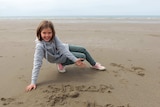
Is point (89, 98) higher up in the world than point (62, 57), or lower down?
lower down

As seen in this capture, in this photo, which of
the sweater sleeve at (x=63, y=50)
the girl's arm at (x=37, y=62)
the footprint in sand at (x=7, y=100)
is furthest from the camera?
the sweater sleeve at (x=63, y=50)

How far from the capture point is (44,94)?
3.17m

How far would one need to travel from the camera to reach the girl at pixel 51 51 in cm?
360

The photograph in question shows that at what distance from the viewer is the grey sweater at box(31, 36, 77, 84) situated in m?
3.66

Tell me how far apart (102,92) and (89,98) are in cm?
28

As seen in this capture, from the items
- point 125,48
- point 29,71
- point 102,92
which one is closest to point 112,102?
point 102,92

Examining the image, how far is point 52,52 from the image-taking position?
3859 millimetres

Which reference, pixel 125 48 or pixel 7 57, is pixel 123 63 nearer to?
→ pixel 125 48

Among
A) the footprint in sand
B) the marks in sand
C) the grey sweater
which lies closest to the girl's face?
the grey sweater

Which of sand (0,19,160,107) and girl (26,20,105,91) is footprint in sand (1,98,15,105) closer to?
sand (0,19,160,107)

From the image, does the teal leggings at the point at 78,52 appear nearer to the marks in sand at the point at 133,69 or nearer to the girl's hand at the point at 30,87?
the marks in sand at the point at 133,69

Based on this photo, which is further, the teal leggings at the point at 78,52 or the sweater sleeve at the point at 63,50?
the teal leggings at the point at 78,52

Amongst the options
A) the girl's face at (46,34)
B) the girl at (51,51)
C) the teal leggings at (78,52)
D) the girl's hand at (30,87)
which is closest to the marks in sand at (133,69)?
the teal leggings at (78,52)

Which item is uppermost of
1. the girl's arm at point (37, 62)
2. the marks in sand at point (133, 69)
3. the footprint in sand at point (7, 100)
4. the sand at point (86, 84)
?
the girl's arm at point (37, 62)
